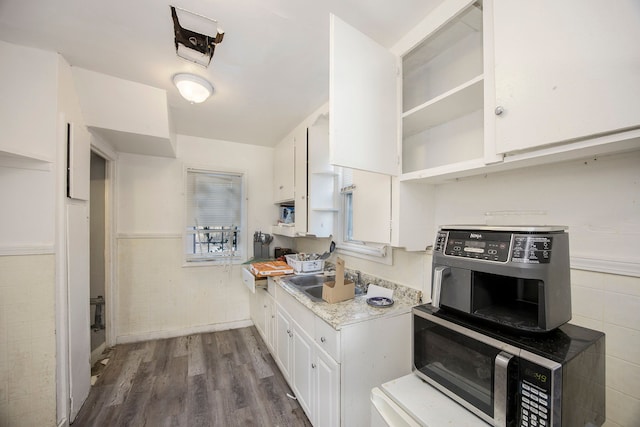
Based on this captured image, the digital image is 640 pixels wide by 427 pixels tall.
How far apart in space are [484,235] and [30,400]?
2598 mm

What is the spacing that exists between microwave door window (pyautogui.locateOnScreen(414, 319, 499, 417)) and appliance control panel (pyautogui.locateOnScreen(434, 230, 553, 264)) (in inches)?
11.2

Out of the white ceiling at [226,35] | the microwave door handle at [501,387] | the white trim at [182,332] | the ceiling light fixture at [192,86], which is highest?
the white ceiling at [226,35]

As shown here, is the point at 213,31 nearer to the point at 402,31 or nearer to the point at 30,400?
the point at 402,31

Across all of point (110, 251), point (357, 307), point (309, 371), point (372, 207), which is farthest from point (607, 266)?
point (110, 251)

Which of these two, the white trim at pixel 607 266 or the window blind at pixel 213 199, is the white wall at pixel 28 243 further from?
the white trim at pixel 607 266

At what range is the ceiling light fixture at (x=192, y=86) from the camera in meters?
1.76

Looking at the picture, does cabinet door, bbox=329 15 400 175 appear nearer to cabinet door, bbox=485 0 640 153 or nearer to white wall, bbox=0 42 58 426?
cabinet door, bbox=485 0 640 153

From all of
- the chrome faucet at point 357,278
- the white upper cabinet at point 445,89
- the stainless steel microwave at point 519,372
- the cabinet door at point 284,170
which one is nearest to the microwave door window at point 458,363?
the stainless steel microwave at point 519,372

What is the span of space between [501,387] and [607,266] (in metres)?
0.63

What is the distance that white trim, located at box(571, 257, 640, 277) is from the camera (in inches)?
32.5

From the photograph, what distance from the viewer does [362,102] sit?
1.19 meters

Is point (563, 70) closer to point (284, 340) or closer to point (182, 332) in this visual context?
point (284, 340)

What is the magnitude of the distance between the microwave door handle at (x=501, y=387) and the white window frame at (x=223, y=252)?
289cm

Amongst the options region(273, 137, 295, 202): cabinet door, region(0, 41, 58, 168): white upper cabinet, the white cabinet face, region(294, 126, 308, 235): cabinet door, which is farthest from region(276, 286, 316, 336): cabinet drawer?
region(0, 41, 58, 168): white upper cabinet
